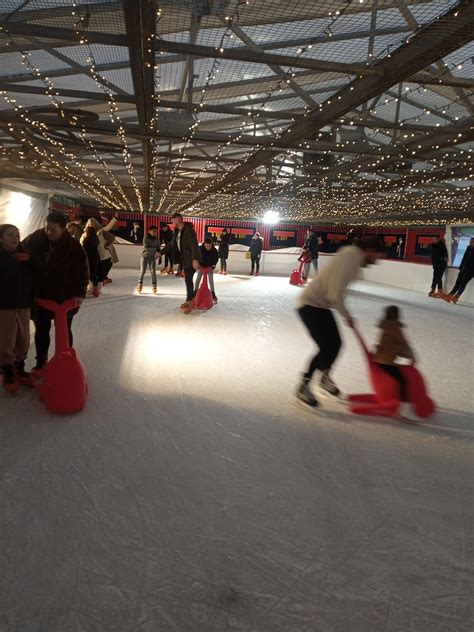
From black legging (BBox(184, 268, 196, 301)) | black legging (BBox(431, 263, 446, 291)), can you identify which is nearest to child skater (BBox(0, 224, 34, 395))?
black legging (BBox(184, 268, 196, 301))

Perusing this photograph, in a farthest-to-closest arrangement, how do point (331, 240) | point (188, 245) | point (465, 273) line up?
point (331, 240) < point (465, 273) < point (188, 245)

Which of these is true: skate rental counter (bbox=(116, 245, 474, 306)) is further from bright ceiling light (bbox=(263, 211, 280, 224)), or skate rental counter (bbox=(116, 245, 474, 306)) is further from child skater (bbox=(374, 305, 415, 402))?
bright ceiling light (bbox=(263, 211, 280, 224))

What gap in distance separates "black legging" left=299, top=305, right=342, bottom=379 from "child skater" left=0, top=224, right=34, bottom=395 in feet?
5.55

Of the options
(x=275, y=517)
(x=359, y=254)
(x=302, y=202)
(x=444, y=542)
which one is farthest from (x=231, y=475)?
(x=302, y=202)

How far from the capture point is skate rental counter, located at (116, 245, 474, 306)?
10.3 metres

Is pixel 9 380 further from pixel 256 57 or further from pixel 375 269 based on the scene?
pixel 375 269

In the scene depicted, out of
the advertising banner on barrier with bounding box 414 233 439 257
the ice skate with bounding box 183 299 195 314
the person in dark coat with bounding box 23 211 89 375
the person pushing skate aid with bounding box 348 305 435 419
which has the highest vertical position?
the advertising banner on barrier with bounding box 414 233 439 257

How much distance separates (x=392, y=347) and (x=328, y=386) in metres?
0.61

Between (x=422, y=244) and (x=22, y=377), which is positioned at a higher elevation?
(x=422, y=244)

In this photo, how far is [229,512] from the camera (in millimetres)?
1604

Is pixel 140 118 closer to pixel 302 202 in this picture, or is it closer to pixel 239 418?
pixel 239 418

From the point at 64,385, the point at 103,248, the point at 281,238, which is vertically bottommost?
the point at 64,385

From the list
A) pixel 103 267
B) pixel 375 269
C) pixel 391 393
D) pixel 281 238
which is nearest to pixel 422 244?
pixel 281 238

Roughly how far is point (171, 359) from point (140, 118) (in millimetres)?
3382
